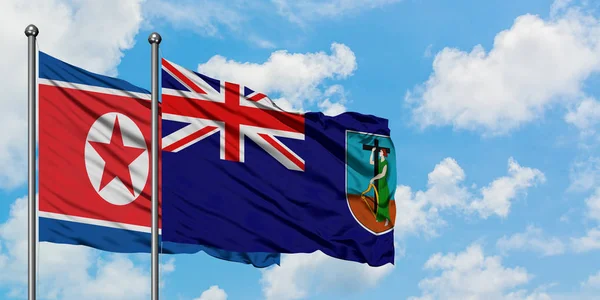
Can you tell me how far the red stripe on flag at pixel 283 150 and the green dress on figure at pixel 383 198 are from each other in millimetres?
2096

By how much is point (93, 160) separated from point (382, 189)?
21.3 feet

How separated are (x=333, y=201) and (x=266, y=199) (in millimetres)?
1890

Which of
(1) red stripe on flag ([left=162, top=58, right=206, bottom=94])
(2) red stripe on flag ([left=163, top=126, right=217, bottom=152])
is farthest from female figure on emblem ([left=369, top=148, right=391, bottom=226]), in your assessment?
(1) red stripe on flag ([left=162, top=58, right=206, bottom=94])

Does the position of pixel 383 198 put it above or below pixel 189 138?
below

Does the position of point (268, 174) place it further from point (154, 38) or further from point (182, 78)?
point (154, 38)

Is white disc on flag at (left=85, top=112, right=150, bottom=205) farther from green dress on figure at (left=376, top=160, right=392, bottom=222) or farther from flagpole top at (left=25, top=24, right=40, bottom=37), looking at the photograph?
green dress on figure at (left=376, top=160, right=392, bottom=222)

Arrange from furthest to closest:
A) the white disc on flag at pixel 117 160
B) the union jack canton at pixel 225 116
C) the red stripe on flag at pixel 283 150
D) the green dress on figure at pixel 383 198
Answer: the green dress on figure at pixel 383 198, the red stripe on flag at pixel 283 150, the union jack canton at pixel 225 116, the white disc on flag at pixel 117 160

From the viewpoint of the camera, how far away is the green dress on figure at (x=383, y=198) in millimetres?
21062

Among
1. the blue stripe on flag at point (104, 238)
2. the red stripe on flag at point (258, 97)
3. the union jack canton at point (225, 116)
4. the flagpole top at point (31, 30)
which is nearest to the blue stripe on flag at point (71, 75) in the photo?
the flagpole top at point (31, 30)

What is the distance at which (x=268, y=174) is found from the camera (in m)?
19.2

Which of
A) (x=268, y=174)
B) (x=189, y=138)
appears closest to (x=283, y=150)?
(x=268, y=174)

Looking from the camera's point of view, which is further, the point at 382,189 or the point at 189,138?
the point at 382,189

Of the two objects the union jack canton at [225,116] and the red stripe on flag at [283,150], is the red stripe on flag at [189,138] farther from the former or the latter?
the red stripe on flag at [283,150]

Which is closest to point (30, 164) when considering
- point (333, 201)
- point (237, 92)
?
point (237, 92)
